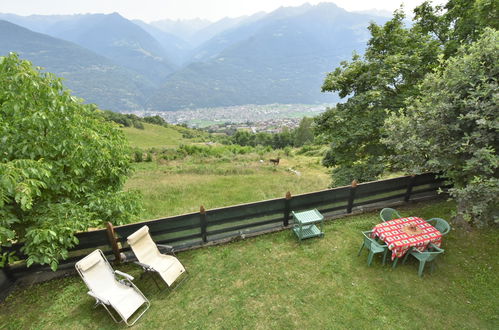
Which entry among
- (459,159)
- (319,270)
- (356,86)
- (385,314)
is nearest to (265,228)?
(319,270)

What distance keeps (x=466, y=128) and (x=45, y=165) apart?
32.2 feet

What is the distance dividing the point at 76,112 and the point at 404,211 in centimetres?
1126

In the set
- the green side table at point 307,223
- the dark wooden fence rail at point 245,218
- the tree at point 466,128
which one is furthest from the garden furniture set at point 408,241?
the dark wooden fence rail at point 245,218

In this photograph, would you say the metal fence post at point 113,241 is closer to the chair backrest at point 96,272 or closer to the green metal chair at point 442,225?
the chair backrest at point 96,272

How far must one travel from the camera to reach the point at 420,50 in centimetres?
1010

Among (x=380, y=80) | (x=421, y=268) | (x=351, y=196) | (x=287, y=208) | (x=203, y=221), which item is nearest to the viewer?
(x=421, y=268)

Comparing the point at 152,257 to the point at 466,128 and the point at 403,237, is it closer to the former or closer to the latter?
the point at 403,237

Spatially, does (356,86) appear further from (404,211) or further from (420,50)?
(404,211)

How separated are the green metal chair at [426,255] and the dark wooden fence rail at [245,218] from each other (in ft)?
8.90

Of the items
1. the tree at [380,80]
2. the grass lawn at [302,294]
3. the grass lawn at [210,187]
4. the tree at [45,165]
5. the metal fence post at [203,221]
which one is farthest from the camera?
the grass lawn at [210,187]

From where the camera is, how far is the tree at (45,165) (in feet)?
14.9

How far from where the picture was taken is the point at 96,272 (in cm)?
580

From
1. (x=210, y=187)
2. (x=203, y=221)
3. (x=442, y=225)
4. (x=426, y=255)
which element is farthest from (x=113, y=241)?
(x=210, y=187)

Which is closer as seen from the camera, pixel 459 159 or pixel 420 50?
pixel 459 159
